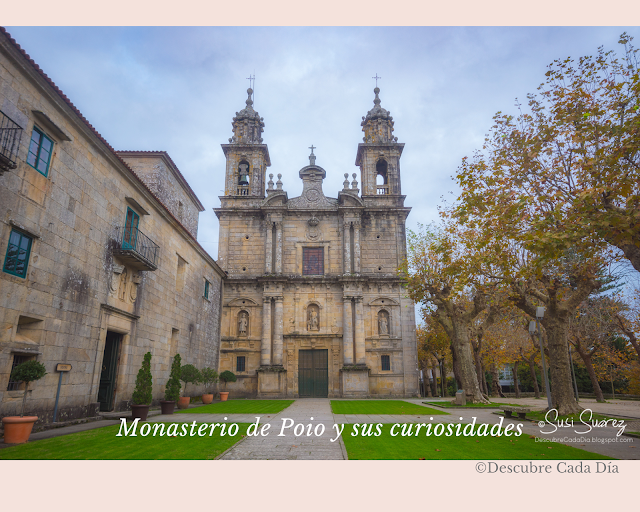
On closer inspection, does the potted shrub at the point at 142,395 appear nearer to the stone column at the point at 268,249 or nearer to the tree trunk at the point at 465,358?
the tree trunk at the point at 465,358

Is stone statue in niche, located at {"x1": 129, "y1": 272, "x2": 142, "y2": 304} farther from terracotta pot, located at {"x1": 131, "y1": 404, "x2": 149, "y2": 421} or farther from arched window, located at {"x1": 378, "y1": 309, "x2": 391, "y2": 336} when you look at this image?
Answer: arched window, located at {"x1": 378, "y1": 309, "x2": 391, "y2": 336}

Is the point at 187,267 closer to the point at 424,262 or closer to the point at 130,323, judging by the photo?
the point at 130,323

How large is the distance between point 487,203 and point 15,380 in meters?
13.6

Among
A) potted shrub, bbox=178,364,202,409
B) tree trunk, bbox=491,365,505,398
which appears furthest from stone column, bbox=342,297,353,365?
tree trunk, bbox=491,365,505,398

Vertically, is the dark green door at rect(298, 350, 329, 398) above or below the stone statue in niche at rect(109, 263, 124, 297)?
below

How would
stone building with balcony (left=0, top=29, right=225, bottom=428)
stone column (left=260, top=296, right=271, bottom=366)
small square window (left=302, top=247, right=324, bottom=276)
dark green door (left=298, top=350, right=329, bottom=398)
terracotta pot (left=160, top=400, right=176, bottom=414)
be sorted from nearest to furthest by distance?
stone building with balcony (left=0, top=29, right=225, bottom=428), terracotta pot (left=160, top=400, right=176, bottom=414), stone column (left=260, top=296, right=271, bottom=366), dark green door (left=298, top=350, right=329, bottom=398), small square window (left=302, top=247, right=324, bottom=276)

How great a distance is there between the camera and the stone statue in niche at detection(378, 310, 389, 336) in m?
30.8

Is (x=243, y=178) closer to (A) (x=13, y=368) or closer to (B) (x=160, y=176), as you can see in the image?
(B) (x=160, y=176)

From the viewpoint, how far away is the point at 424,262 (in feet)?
82.7

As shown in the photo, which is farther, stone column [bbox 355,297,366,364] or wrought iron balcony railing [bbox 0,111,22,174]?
stone column [bbox 355,297,366,364]

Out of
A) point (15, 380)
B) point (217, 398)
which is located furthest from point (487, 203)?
point (217, 398)

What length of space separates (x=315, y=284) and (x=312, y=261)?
198cm

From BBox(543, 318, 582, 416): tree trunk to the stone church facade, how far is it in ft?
47.8

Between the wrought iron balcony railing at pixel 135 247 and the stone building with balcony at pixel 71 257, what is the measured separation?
52mm
